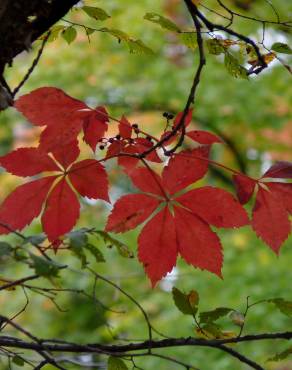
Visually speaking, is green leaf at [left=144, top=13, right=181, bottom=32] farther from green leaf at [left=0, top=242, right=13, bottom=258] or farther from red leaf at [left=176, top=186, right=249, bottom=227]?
green leaf at [left=0, top=242, right=13, bottom=258]

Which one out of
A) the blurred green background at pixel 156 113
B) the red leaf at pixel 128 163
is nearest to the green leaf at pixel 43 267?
the red leaf at pixel 128 163

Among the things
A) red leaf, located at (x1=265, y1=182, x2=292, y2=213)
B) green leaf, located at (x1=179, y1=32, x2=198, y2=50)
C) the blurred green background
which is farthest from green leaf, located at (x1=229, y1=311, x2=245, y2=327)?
the blurred green background

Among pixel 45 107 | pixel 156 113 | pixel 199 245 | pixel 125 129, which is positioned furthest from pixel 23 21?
pixel 156 113

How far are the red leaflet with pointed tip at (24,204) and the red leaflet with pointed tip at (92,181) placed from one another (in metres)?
0.03

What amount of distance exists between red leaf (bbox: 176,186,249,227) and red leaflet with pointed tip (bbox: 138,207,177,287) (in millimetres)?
39

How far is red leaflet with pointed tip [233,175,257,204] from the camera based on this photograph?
31.8 inches

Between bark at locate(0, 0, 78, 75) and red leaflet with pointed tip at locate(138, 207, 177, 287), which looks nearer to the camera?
bark at locate(0, 0, 78, 75)

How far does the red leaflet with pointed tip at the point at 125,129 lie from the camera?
0.83 meters

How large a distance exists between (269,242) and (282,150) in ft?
13.3

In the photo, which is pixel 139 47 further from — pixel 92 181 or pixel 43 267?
pixel 43 267

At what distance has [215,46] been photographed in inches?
33.5

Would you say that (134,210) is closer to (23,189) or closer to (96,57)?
(23,189)

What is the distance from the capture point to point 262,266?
141 inches

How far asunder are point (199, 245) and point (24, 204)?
0.74 ft
